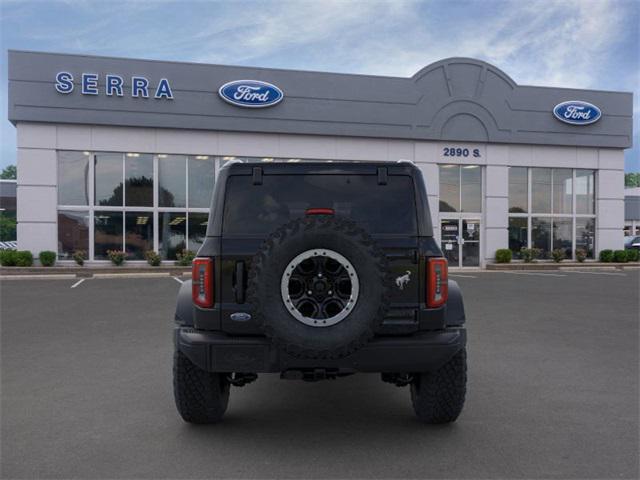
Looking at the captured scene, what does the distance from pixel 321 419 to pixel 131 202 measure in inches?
741

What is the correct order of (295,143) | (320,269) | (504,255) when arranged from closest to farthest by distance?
(320,269), (295,143), (504,255)

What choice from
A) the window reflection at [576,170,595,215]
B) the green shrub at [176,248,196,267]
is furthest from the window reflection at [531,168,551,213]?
the green shrub at [176,248,196,267]

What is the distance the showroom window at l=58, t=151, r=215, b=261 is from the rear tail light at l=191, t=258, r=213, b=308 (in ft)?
59.7

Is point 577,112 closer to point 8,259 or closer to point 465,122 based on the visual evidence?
point 465,122

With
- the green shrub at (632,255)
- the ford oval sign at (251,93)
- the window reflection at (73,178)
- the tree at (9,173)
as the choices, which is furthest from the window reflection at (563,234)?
the tree at (9,173)

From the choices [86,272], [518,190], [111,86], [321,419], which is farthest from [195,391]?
[518,190]

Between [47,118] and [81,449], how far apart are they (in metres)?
19.9

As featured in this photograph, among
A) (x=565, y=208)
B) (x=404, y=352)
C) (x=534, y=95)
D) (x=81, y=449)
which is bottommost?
(x=81, y=449)

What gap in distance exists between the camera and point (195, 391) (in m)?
3.87

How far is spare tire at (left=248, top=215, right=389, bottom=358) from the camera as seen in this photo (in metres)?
3.15

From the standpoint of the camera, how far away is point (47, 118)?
65.6 ft

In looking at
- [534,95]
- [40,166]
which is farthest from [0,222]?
[534,95]

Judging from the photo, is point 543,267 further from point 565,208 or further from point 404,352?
point 404,352

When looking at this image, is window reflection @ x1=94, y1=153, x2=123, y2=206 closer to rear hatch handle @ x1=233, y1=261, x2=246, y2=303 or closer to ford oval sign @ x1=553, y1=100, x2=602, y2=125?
rear hatch handle @ x1=233, y1=261, x2=246, y2=303
